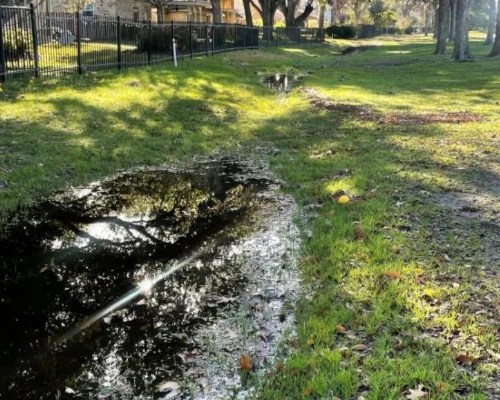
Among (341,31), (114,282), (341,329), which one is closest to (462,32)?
(114,282)

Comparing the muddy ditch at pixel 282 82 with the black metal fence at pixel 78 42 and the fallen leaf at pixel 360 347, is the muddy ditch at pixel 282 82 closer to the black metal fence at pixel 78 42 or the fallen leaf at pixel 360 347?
the black metal fence at pixel 78 42

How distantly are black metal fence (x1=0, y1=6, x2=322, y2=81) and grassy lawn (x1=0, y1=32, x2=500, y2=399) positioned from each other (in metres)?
0.79

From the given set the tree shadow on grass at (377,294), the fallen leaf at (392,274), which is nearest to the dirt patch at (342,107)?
the tree shadow on grass at (377,294)

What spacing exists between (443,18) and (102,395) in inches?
1356

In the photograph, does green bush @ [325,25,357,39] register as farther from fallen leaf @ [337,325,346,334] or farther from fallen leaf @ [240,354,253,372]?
fallen leaf @ [240,354,253,372]

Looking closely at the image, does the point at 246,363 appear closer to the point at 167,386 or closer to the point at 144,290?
the point at 167,386

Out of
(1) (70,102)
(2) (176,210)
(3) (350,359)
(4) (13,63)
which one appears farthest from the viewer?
(4) (13,63)

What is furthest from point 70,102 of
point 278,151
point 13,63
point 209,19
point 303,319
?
point 209,19

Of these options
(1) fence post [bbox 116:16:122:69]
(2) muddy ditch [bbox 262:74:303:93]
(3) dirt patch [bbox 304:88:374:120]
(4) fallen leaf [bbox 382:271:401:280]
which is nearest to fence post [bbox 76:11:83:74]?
(1) fence post [bbox 116:16:122:69]

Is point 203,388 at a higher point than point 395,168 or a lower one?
lower

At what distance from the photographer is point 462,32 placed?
25.9m

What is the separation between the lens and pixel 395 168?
7621 millimetres

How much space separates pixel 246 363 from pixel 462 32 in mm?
26260

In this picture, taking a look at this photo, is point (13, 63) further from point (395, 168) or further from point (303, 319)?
point (303, 319)
